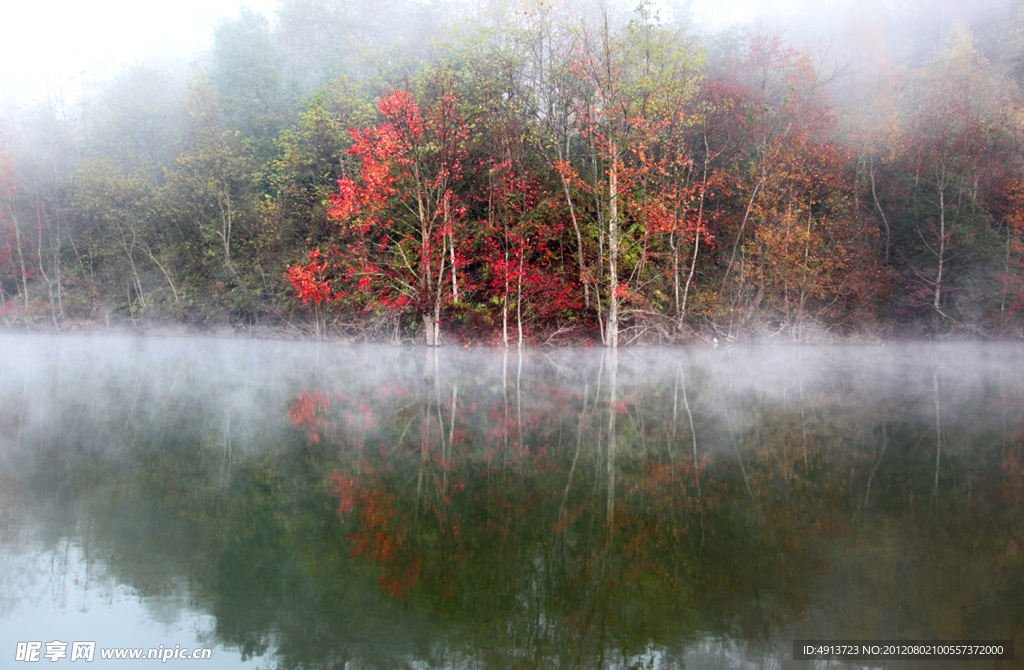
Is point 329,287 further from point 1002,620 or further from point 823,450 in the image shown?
point 1002,620

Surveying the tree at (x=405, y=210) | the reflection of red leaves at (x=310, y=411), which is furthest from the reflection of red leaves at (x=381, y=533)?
the tree at (x=405, y=210)

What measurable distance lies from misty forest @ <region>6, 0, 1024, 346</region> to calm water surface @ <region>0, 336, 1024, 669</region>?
37.8ft

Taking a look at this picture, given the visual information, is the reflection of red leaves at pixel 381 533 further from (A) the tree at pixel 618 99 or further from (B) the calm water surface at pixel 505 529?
(A) the tree at pixel 618 99

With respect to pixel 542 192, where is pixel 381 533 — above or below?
below

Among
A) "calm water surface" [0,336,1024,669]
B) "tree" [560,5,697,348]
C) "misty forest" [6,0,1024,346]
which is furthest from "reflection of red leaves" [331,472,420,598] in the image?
"tree" [560,5,697,348]

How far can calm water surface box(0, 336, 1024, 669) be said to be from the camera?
296 cm

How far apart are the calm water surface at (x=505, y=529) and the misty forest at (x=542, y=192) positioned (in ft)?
37.8

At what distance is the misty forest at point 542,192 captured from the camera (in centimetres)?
1936

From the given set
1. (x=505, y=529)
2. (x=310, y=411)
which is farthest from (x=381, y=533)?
(x=310, y=411)

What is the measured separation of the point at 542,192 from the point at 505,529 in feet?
55.7

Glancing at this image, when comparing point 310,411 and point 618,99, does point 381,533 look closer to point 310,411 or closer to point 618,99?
point 310,411

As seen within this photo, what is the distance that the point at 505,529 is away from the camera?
412 centimetres

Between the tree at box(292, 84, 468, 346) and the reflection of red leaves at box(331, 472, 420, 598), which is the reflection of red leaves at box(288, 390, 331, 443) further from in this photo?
the tree at box(292, 84, 468, 346)

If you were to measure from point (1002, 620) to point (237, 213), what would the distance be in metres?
26.1
